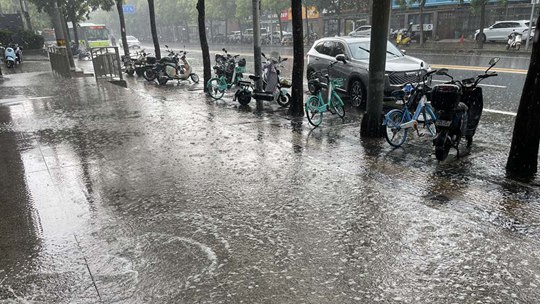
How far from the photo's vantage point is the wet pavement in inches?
131

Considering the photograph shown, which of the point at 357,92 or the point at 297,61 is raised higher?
the point at 297,61

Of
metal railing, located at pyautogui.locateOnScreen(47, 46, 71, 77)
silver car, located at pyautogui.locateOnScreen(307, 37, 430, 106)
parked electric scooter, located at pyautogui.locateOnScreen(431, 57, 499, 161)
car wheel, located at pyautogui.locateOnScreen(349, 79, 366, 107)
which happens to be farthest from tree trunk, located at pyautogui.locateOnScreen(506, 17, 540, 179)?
metal railing, located at pyautogui.locateOnScreen(47, 46, 71, 77)

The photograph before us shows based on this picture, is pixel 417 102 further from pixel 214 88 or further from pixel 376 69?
pixel 214 88

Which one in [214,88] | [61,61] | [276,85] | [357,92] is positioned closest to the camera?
[357,92]

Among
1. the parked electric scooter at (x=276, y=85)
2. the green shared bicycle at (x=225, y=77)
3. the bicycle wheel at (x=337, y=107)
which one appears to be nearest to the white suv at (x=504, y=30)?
the green shared bicycle at (x=225, y=77)

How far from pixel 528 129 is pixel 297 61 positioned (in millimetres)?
5150

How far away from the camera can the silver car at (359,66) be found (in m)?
10.5

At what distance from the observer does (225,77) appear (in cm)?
1311

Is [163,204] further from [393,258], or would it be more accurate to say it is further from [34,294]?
[393,258]

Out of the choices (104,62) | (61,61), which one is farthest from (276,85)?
(61,61)

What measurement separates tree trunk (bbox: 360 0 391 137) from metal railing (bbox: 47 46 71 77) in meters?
15.3

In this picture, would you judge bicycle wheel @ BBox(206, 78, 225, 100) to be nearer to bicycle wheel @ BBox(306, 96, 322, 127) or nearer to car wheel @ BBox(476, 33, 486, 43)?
bicycle wheel @ BBox(306, 96, 322, 127)

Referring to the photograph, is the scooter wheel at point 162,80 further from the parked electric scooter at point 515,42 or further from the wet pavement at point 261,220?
the parked electric scooter at point 515,42

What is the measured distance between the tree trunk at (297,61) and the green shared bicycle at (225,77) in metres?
3.23
